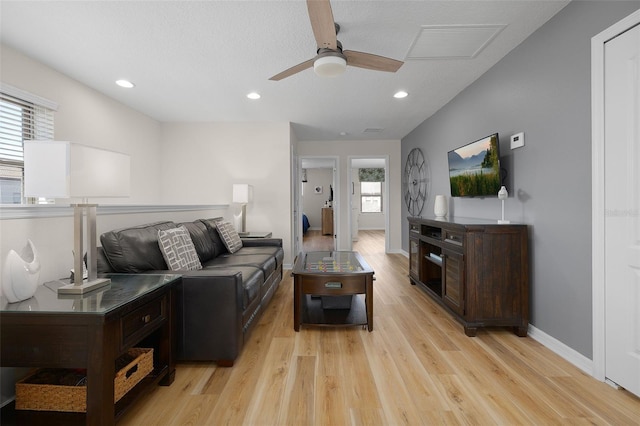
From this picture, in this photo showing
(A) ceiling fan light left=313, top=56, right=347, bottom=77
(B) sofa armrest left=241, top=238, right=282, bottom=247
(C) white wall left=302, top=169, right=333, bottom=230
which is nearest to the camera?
(A) ceiling fan light left=313, top=56, right=347, bottom=77

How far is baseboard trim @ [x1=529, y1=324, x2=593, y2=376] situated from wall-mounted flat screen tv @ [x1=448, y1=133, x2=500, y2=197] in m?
1.20

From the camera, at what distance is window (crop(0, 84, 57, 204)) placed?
8.42ft

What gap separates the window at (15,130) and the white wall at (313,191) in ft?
28.2

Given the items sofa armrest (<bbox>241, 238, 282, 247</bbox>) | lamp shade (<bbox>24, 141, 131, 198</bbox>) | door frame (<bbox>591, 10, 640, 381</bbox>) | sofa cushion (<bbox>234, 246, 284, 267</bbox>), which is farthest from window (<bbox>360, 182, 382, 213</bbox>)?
lamp shade (<bbox>24, 141, 131, 198</bbox>)

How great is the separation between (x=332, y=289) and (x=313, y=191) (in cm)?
893

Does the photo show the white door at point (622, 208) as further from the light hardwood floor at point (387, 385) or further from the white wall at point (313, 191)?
the white wall at point (313, 191)

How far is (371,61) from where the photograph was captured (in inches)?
87.2

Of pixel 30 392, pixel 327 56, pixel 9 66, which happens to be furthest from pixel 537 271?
pixel 9 66

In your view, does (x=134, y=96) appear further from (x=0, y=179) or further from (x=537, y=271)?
(x=537, y=271)

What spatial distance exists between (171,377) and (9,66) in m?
3.06

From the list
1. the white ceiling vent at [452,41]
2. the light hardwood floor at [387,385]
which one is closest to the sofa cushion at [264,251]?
the light hardwood floor at [387,385]

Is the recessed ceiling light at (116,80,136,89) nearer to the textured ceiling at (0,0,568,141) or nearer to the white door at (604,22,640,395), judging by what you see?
the textured ceiling at (0,0,568,141)

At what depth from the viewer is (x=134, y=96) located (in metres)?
3.74

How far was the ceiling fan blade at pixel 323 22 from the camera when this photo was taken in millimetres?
1601
